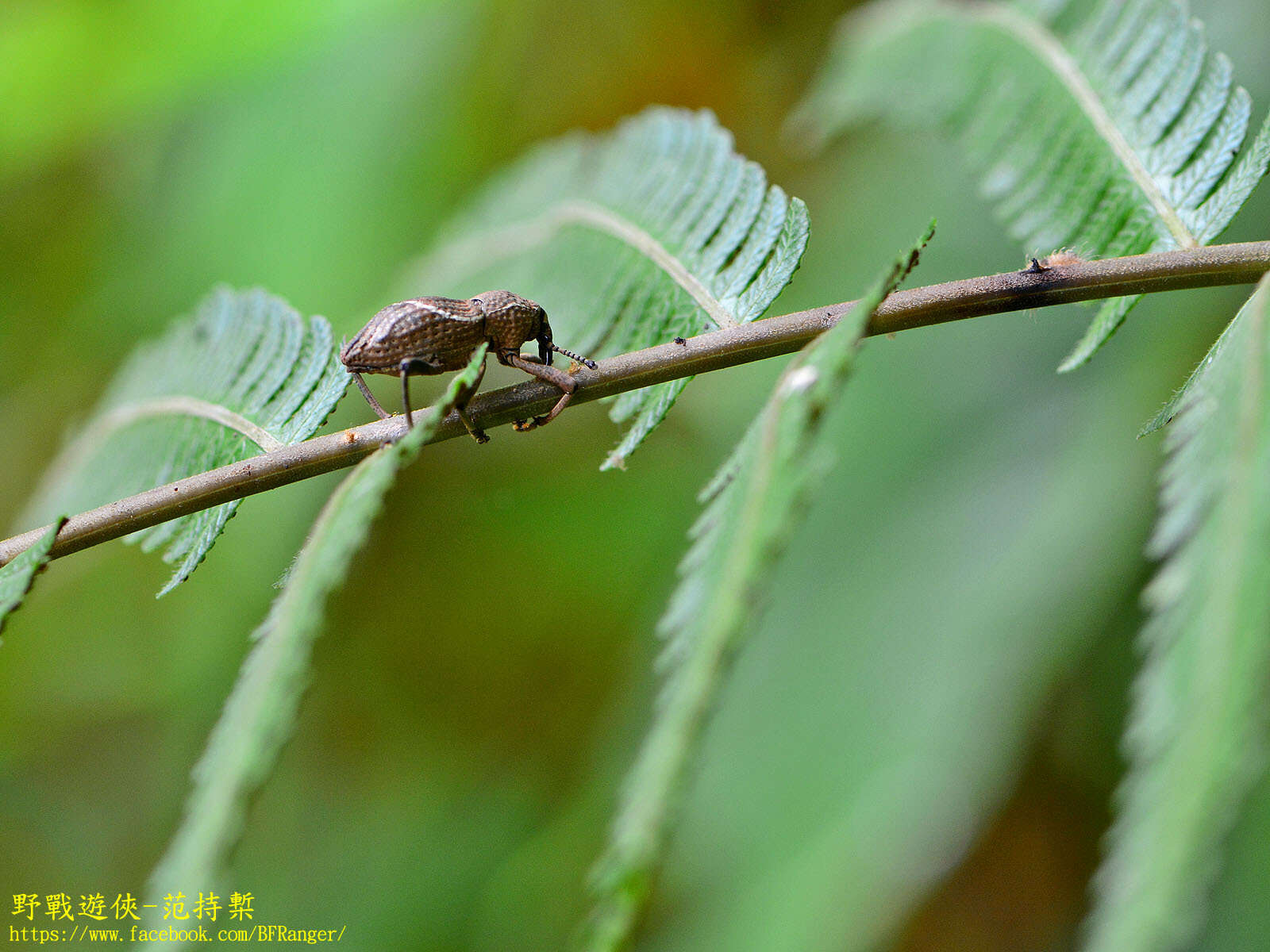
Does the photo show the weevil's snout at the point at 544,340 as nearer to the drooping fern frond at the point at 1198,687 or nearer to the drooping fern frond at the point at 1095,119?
the drooping fern frond at the point at 1095,119

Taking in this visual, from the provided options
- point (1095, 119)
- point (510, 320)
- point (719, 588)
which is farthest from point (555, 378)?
point (1095, 119)

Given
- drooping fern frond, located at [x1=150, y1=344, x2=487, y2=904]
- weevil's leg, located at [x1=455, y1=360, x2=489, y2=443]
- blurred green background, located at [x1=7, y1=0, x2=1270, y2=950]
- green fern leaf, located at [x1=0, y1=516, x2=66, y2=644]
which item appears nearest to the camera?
drooping fern frond, located at [x1=150, y1=344, x2=487, y2=904]

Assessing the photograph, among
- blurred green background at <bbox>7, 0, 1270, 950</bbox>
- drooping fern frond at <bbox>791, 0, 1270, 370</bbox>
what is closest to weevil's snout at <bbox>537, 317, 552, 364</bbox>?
drooping fern frond at <bbox>791, 0, 1270, 370</bbox>

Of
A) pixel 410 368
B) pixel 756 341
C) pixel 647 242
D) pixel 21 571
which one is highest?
pixel 647 242

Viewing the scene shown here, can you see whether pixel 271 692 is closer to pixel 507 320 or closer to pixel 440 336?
pixel 440 336

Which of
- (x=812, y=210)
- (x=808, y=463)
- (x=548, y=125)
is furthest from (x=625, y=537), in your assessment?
(x=808, y=463)

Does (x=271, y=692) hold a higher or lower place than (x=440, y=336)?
lower

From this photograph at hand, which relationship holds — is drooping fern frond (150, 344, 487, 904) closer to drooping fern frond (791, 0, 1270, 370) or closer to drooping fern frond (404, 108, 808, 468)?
drooping fern frond (404, 108, 808, 468)
